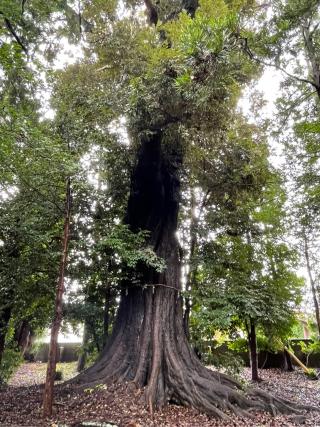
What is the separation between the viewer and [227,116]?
7148 mm

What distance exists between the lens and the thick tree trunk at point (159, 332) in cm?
571

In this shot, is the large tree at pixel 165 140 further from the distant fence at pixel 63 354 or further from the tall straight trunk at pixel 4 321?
the distant fence at pixel 63 354

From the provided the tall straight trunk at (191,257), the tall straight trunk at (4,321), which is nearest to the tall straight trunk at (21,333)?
the tall straight trunk at (4,321)

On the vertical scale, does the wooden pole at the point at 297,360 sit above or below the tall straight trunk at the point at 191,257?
below

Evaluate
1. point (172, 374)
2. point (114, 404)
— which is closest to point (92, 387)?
point (114, 404)

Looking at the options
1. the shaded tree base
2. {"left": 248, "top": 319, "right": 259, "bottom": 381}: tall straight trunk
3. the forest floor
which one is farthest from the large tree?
{"left": 248, "top": 319, "right": 259, "bottom": 381}: tall straight trunk

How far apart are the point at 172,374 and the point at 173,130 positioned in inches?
192

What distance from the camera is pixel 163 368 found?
6.00 metres

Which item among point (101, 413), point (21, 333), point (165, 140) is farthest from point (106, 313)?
point (165, 140)

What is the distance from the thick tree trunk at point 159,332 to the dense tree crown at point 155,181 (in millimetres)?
30

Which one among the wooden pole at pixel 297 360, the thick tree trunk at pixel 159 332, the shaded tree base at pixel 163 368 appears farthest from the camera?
the wooden pole at pixel 297 360

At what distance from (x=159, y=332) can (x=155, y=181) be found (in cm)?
349

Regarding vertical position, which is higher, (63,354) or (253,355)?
(253,355)

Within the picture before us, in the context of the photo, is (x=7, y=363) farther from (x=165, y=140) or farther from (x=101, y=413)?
(x=165, y=140)
